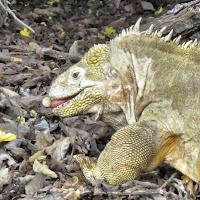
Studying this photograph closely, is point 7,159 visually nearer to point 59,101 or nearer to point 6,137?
point 6,137

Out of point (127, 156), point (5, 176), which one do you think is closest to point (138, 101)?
point (127, 156)

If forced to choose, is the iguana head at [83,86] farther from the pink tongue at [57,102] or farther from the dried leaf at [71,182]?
the dried leaf at [71,182]

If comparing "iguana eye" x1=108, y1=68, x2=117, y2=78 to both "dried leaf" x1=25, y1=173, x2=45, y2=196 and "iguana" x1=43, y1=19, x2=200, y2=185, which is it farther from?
"dried leaf" x1=25, y1=173, x2=45, y2=196

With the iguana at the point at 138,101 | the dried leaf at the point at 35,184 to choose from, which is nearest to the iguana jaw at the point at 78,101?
the iguana at the point at 138,101

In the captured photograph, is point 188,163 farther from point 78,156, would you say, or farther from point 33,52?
point 33,52

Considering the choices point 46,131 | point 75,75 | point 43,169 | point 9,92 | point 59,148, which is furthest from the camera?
point 9,92

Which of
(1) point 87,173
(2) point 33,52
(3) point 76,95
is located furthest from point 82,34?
(1) point 87,173
